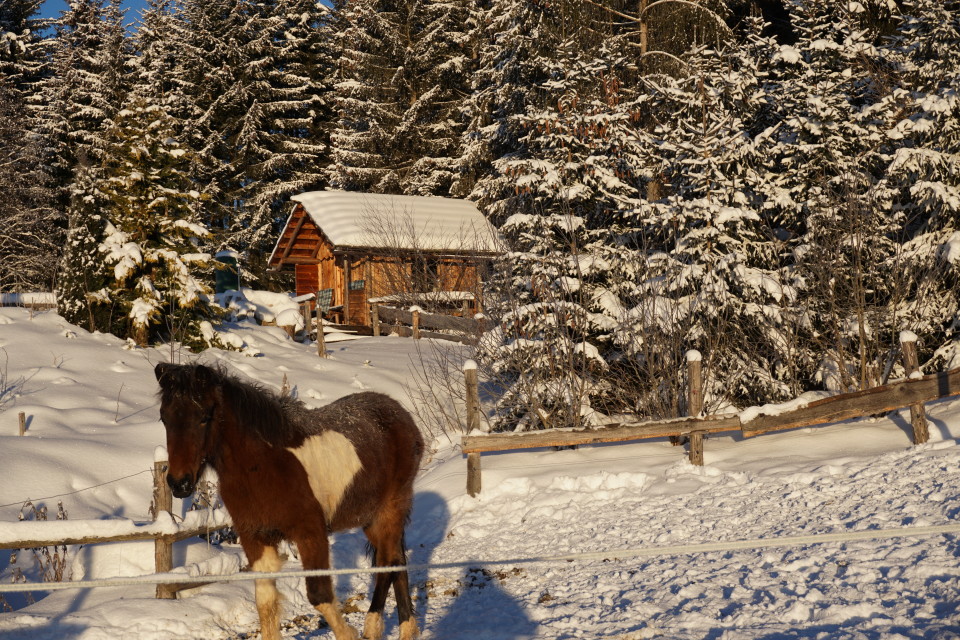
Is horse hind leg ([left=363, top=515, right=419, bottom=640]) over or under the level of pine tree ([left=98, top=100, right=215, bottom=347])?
under

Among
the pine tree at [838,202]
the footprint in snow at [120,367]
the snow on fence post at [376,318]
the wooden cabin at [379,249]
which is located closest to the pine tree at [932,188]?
the pine tree at [838,202]

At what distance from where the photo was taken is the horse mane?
432 centimetres

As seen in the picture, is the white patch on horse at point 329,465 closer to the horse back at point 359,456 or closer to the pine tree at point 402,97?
the horse back at point 359,456

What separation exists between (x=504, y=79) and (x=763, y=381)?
1299 centimetres

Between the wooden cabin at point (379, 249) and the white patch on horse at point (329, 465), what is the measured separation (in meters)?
17.6

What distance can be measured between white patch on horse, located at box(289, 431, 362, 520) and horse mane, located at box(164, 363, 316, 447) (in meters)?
0.14

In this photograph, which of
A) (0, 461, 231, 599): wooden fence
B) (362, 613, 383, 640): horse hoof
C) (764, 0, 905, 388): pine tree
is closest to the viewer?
(362, 613, 383, 640): horse hoof

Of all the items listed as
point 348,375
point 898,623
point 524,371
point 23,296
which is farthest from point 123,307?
point 898,623

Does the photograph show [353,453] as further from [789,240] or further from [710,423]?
[789,240]

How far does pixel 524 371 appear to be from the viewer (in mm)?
11703

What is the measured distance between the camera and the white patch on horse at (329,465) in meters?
5.04

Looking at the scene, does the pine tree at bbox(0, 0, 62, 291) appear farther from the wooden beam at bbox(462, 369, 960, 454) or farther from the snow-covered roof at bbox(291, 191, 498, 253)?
the wooden beam at bbox(462, 369, 960, 454)

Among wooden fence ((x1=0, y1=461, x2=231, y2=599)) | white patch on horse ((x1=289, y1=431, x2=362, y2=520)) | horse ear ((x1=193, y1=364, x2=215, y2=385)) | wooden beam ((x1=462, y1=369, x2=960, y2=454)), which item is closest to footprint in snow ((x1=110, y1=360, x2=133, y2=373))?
wooden fence ((x1=0, y1=461, x2=231, y2=599))

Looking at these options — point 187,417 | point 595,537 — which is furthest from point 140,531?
point 595,537
